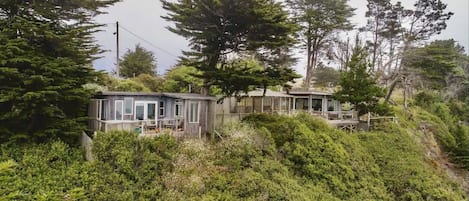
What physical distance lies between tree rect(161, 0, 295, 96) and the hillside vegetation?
292 cm

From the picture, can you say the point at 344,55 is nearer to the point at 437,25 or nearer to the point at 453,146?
the point at 437,25

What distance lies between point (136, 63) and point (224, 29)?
15.5 m

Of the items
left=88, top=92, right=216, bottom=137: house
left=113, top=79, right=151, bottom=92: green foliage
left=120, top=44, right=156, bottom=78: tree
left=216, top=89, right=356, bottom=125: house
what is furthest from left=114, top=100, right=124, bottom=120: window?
left=120, top=44, right=156, bottom=78: tree

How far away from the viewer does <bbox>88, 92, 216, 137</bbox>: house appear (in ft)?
39.5

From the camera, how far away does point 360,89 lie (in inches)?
688

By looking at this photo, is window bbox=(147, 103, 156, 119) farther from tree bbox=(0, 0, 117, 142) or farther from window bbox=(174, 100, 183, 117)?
tree bbox=(0, 0, 117, 142)

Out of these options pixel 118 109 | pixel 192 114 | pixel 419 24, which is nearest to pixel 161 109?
pixel 192 114

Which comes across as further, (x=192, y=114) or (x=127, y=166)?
(x=192, y=114)

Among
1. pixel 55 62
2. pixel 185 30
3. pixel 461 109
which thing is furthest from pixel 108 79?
pixel 461 109

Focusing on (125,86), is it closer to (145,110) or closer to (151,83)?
(151,83)

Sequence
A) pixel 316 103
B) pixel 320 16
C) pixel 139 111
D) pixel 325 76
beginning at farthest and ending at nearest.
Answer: pixel 325 76 < pixel 320 16 < pixel 316 103 < pixel 139 111

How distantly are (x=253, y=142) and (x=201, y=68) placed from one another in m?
4.36

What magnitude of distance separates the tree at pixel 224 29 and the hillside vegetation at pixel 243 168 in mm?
2916

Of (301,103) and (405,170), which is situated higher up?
(301,103)
